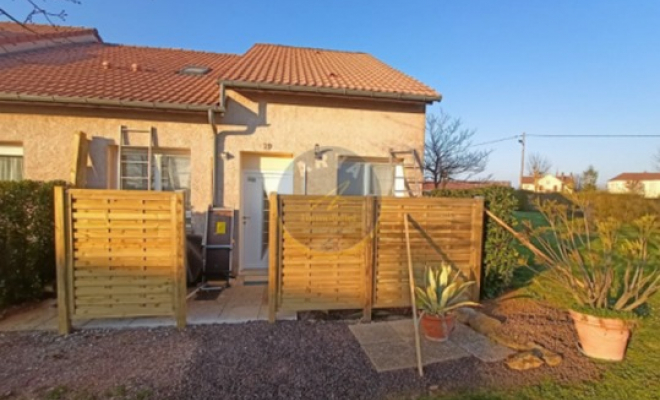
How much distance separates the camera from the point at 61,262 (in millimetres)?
3982

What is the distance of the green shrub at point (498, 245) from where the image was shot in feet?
17.1

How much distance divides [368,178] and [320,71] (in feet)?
10.3

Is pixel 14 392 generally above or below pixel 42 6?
below

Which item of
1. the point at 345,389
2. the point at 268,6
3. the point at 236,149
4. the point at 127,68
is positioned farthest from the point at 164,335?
the point at 268,6

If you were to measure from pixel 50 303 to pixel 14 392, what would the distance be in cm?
275

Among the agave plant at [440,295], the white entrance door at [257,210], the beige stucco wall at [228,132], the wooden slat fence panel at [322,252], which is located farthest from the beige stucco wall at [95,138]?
the agave plant at [440,295]

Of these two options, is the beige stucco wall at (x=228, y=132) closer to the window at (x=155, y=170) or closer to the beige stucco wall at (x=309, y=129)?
the beige stucco wall at (x=309, y=129)

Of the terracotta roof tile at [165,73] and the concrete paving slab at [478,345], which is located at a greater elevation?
the terracotta roof tile at [165,73]

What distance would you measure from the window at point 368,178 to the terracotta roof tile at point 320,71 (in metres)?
1.69

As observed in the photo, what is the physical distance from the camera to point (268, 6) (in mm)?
8891

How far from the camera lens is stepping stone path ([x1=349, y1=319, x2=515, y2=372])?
3.46m

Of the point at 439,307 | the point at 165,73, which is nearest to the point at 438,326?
the point at 439,307

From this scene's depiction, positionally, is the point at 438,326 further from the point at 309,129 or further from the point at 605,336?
the point at 309,129

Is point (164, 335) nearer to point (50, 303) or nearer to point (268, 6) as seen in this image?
point (50, 303)
